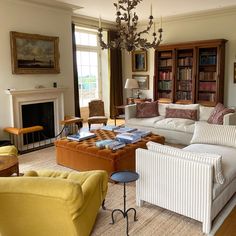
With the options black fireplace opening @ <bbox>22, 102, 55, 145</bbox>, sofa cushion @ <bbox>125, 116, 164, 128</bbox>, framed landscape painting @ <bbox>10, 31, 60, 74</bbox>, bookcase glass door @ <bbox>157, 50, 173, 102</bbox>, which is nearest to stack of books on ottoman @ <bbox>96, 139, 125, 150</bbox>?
sofa cushion @ <bbox>125, 116, 164, 128</bbox>

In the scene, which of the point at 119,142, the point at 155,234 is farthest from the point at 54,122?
the point at 155,234

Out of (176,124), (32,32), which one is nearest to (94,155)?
(176,124)

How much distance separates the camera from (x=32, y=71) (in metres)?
5.73

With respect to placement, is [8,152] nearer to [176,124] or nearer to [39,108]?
[39,108]

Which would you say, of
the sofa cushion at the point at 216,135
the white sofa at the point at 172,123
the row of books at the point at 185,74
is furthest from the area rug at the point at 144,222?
the row of books at the point at 185,74

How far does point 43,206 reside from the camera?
2.04m

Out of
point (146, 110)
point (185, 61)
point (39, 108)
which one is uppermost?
point (185, 61)

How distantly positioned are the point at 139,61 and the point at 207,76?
2332 mm

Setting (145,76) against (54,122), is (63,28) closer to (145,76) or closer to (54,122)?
(54,122)

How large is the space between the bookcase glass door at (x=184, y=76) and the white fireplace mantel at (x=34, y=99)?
10.5 ft

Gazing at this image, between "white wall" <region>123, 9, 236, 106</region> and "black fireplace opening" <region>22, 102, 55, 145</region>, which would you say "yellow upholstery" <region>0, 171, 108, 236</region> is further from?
"white wall" <region>123, 9, 236, 106</region>

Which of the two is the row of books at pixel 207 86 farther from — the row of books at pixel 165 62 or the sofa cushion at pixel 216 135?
the sofa cushion at pixel 216 135

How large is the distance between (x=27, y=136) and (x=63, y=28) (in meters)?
2.62

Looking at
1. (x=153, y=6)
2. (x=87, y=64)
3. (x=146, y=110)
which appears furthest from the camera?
(x=87, y=64)
